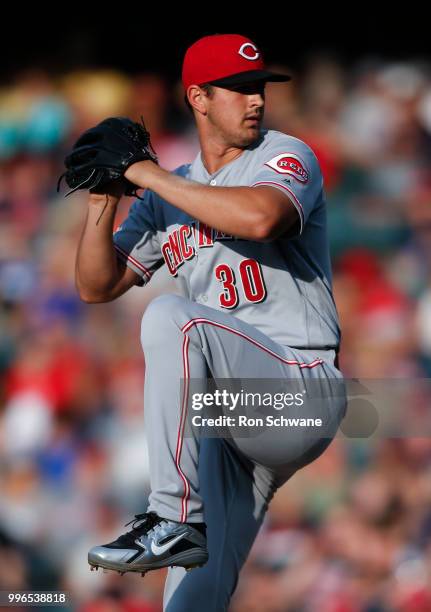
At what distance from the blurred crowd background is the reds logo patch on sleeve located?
6.13ft

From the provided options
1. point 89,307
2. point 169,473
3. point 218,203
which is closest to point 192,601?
point 169,473

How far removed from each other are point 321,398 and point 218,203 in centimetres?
51

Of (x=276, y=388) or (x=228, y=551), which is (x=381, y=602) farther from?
(x=276, y=388)

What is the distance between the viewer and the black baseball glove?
6.78 feet

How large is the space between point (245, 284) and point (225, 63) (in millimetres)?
528

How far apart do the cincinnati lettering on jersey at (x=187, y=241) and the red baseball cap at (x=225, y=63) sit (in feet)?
1.15

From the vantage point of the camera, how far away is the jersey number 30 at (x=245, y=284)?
2.25m

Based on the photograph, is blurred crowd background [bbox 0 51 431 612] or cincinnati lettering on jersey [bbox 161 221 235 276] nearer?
cincinnati lettering on jersey [bbox 161 221 235 276]

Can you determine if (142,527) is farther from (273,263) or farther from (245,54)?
(245,54)

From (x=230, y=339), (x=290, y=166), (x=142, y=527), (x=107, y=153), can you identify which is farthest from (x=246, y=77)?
(x=142, y=527)

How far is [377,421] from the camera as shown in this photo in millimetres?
2330

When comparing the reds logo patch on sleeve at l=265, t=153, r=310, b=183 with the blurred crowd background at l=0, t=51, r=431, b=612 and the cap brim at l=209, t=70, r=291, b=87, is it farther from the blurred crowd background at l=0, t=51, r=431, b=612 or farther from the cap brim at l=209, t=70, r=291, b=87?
the blurred crowd background at l=0, t=51, r=431, b=612

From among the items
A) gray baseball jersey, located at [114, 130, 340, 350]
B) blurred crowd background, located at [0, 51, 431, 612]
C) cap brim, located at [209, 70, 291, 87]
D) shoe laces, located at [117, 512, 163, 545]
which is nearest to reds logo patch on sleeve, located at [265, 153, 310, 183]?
gray baseball jersey, located at [114, 130, 340, 350]

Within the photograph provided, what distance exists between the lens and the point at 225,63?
7.46 ft
